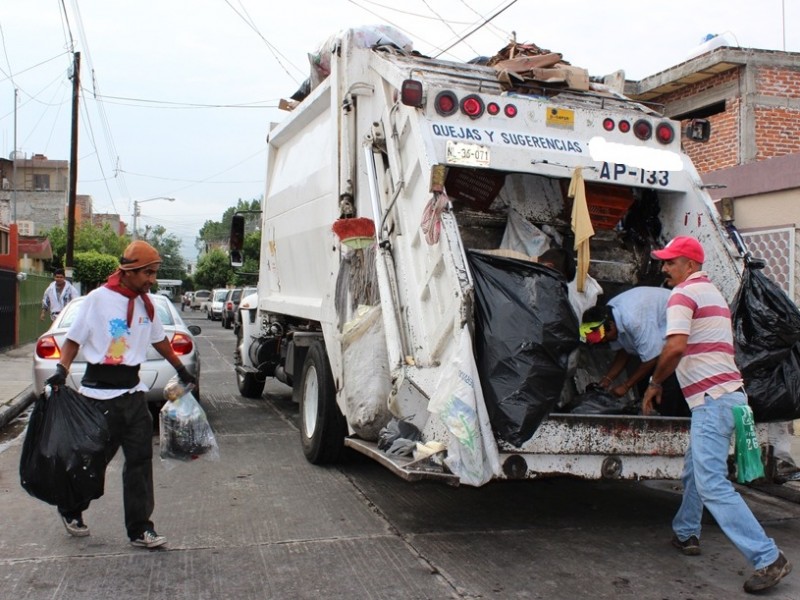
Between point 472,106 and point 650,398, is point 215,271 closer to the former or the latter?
point 472,106

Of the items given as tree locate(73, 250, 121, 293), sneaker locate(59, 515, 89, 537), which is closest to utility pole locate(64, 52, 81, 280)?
tree locate(73, 250, 121, 293)

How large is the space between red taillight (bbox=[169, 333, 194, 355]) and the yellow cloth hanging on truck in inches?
178

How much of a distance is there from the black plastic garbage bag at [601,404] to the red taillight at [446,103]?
6.14ft

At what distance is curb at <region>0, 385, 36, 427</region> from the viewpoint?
8.67 m

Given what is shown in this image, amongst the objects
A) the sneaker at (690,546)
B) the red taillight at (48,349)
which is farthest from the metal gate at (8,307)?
the sneaker at (690,546)

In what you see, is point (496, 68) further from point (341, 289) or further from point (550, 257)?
point (341, 289)

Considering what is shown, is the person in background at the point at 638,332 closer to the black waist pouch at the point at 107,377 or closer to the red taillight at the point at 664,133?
the red taillight at the point at 664,133

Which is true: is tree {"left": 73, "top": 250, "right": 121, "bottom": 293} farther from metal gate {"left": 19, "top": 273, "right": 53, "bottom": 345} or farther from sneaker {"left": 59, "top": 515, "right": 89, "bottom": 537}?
sneaker {"left": 59, "top": 515, "right": 89, "bottom": 537}

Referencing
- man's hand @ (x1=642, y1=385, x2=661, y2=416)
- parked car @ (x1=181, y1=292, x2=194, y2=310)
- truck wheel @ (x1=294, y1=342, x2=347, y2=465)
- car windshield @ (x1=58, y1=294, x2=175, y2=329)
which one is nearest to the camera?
man's hand @ (x1=642, y1=385, x2=661, y2=416)

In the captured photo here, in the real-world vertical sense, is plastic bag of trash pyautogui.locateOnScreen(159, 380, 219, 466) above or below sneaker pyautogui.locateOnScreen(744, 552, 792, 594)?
above

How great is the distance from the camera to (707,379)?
4.15 meters

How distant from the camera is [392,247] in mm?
5230

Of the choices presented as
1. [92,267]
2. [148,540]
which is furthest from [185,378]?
[92,267]

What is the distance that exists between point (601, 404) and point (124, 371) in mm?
2665
